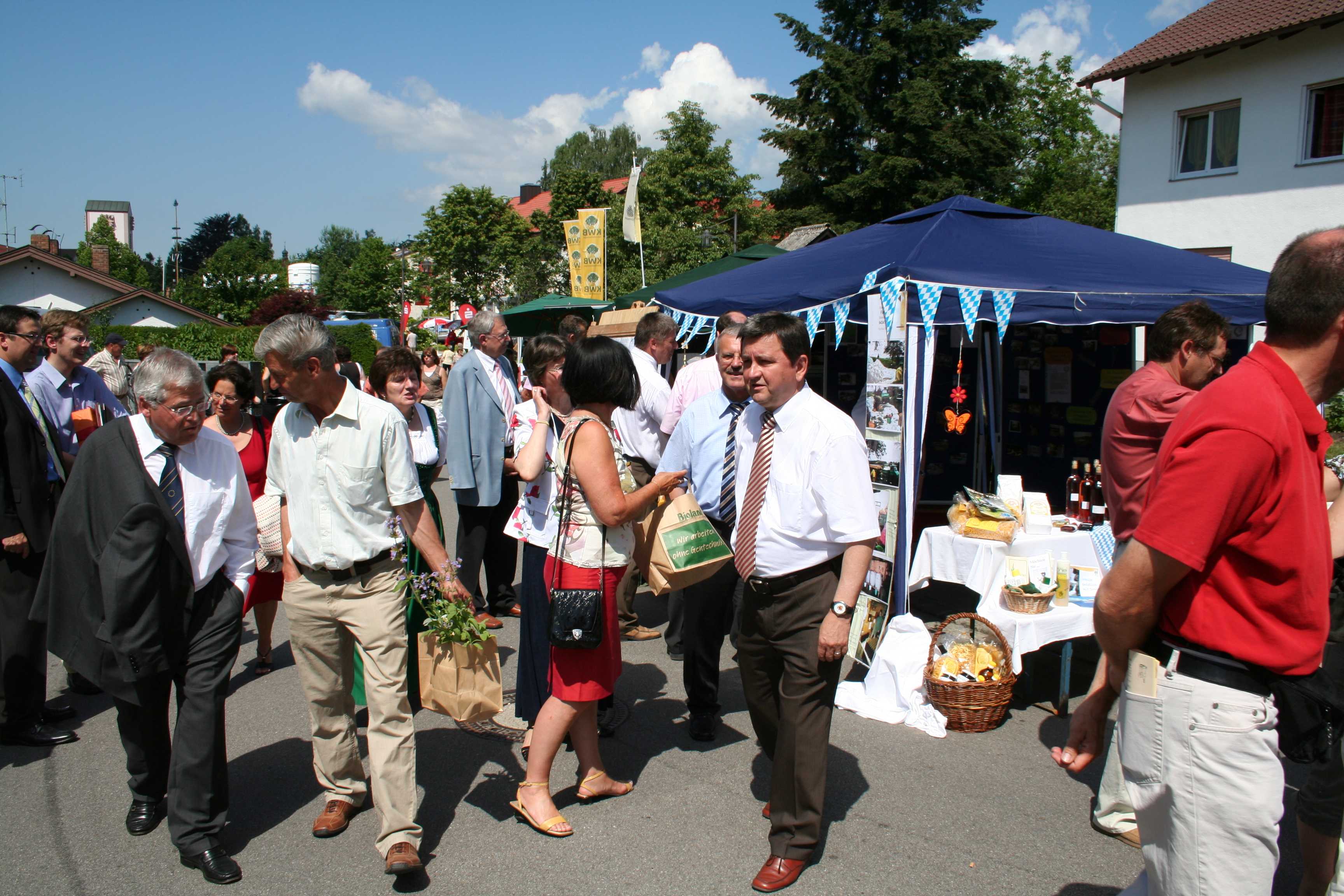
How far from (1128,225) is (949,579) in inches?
640

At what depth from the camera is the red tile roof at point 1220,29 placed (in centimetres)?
1488

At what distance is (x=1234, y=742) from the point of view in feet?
5.63

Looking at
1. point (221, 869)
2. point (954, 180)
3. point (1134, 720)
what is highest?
point (954, 180)

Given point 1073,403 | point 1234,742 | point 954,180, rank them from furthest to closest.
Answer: point 954,180, point 1073,403, point 1234,742

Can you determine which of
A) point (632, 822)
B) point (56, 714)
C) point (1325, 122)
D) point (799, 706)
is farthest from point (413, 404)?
point (1325, 122)

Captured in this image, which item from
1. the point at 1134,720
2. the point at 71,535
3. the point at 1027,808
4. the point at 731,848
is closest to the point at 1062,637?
the point at 1027,808

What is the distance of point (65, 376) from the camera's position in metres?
5.17

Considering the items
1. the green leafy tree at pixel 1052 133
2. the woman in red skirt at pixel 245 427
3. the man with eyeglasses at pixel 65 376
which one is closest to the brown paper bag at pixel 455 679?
the woman in red skirt at pixel 245 427

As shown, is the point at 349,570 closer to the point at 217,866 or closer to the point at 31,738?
the point at 217,866

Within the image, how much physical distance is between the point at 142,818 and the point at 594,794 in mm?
1709

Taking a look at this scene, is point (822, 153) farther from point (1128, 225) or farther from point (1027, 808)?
point (1027, 808)

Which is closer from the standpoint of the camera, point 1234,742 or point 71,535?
point 1234,742

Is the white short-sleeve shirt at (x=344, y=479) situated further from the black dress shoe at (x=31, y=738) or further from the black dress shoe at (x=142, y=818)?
the black dress shoe at (x=31, y=738)

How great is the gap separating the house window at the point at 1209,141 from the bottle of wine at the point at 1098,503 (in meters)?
14.1
